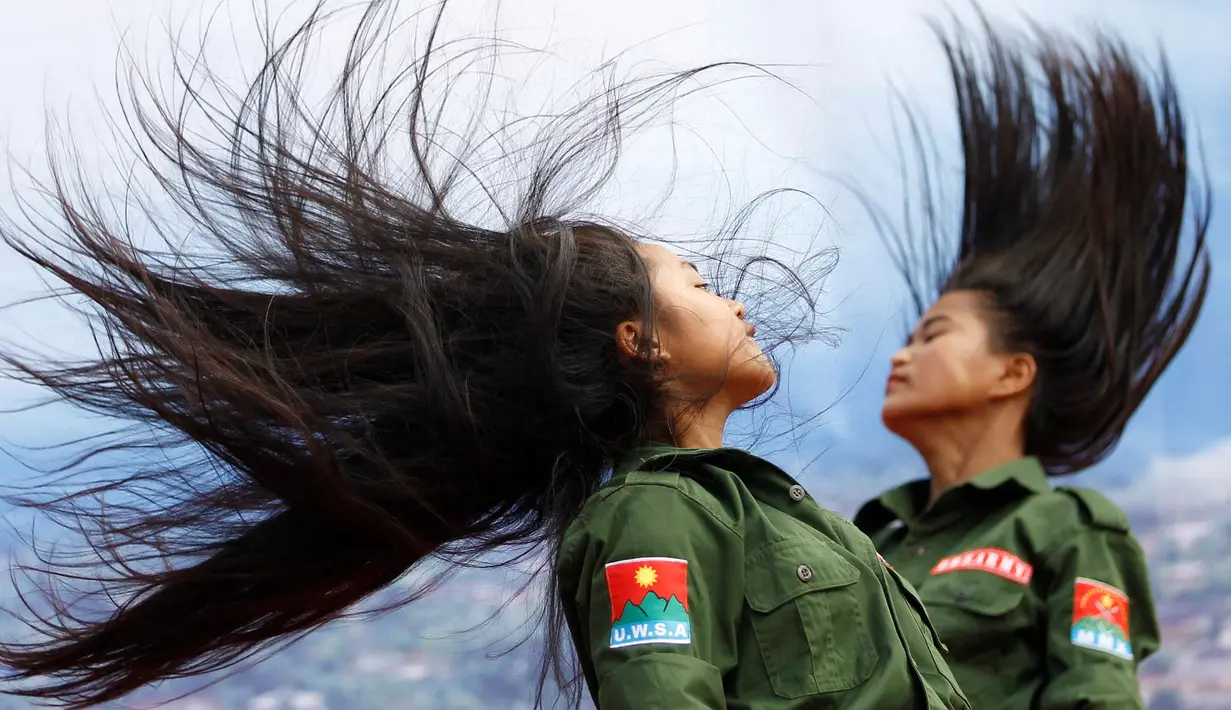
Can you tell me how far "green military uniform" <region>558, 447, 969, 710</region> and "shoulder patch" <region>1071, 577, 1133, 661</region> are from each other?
65 centimetres

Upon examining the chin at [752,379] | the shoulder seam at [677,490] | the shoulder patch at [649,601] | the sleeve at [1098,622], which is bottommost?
the sleeve at [1098,622]

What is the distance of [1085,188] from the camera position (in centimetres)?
272

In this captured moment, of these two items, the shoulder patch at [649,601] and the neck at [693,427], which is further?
the neck at [693,427]

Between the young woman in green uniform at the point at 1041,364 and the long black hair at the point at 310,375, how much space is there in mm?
818

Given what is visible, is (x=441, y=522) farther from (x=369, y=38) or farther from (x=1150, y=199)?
(x=1150, y=199)

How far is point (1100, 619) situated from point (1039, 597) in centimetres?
11

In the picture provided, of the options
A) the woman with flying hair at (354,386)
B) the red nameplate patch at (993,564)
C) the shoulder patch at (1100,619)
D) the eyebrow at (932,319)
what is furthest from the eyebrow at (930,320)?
the woman with flying hair at (354,386)

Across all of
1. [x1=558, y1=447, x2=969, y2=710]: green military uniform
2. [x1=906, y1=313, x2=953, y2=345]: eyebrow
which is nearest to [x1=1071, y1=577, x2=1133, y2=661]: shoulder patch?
[x1=906, y1=313, x2=953, y2=345]: eyebrow

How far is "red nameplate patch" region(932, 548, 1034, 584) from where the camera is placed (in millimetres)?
2256

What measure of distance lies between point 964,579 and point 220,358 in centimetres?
117

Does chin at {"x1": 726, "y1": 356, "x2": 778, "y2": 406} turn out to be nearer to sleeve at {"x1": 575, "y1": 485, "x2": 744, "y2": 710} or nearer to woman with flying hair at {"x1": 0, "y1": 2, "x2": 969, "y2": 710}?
woman with flying hair at {"x1": 0, "y1": 2, "x2": 969, "y2": 710}

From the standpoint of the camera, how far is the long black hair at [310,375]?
164cm

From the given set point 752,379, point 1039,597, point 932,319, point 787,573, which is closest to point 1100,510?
point 1039,597

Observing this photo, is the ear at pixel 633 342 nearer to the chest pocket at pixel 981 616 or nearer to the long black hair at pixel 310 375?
the long black hair at pixel 310 375
